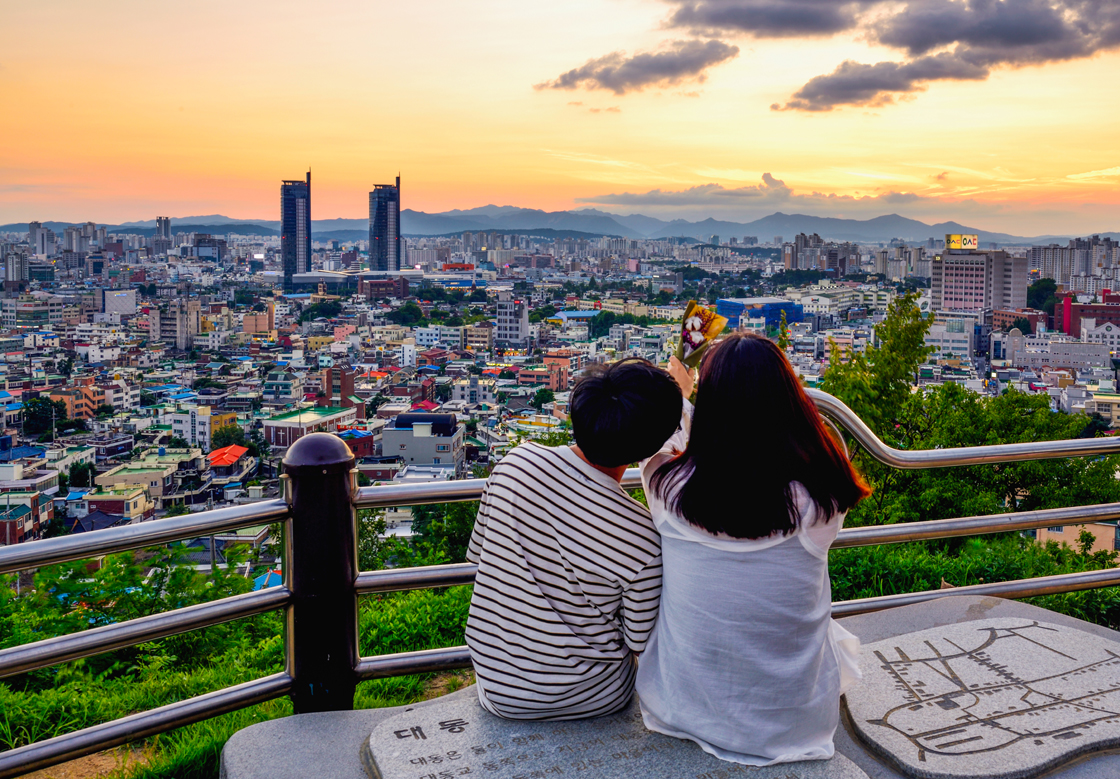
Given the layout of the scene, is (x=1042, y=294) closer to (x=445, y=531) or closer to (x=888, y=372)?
(x=888, y=372)

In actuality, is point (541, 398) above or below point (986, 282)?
below

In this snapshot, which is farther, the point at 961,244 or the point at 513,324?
the point at 961,244

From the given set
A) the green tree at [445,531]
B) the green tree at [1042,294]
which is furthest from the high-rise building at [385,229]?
the green tree at [445,531]

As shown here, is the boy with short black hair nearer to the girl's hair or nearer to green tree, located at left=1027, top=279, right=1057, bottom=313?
the girl's hair

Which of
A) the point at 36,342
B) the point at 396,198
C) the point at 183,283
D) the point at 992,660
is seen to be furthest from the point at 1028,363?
the point at 396,198

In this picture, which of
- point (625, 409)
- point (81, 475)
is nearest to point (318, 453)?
point (625, 409)

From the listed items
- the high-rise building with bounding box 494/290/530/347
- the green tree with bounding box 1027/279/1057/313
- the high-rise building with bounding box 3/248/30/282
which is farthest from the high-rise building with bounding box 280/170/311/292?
the green tree with bounding box 1027/279/1057/313
